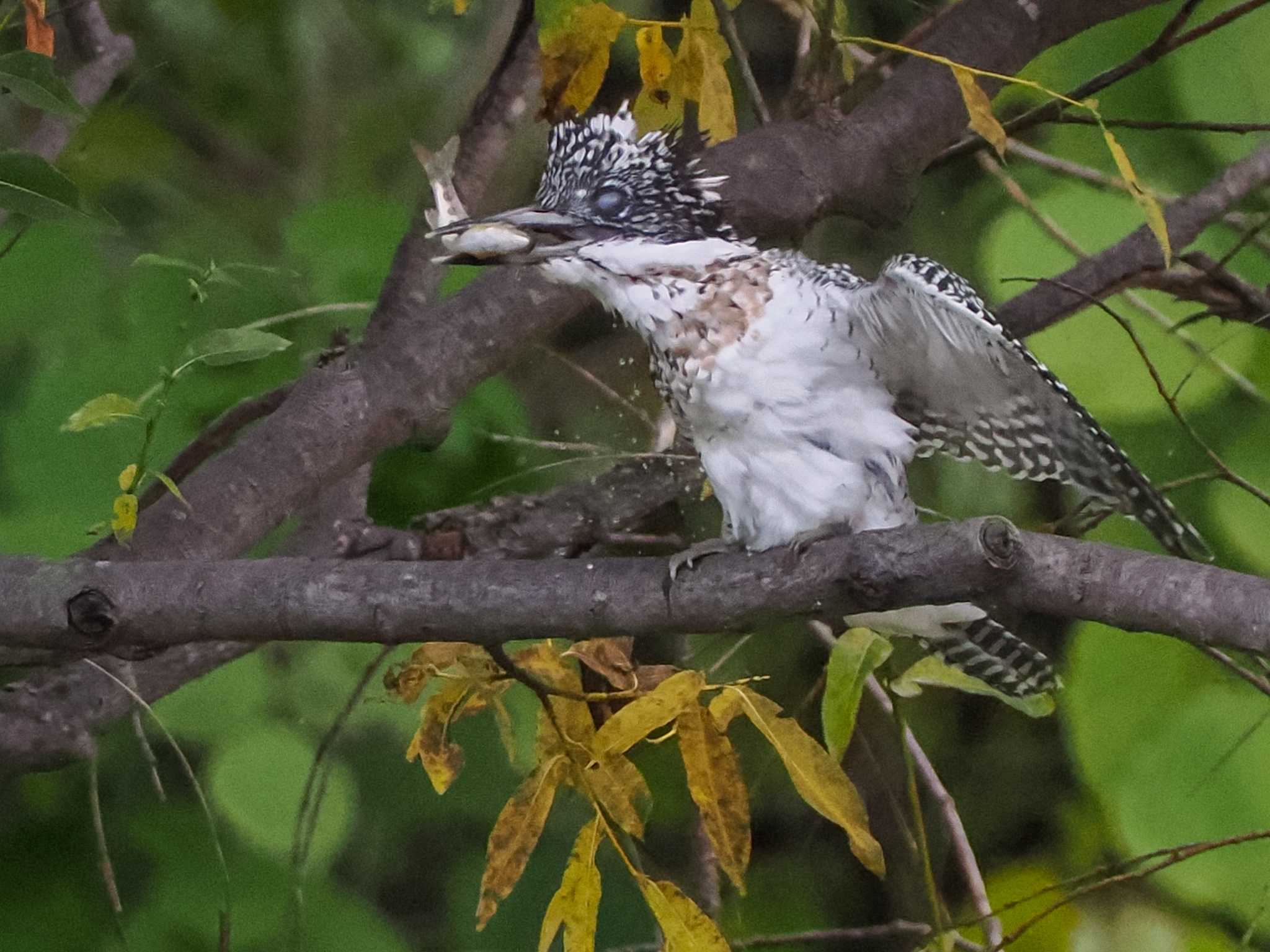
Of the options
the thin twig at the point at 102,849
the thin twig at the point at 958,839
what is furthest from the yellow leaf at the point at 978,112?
the thin twig at the point at 102,849

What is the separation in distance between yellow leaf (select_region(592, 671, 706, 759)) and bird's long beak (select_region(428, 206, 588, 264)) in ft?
Result: 0.65

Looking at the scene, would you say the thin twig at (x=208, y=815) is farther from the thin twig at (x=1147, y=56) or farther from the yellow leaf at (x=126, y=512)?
the thin twig at (x=1147, y=56)

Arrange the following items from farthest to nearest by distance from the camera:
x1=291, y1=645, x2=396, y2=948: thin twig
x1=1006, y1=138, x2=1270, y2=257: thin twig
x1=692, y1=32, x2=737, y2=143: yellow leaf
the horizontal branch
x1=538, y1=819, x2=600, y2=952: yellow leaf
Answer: x1=1006, y1=138, x2=1270, y2=257: thin twig, x1=291, y1=645, x2=396, y2=948: thin twig, x1=692, y1=32, x2=737, y2=143: yellow leaf, x1=538, y1=819, x2=600, y2=952: yellow leaf, the horizontal branch

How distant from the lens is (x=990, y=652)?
0.75m

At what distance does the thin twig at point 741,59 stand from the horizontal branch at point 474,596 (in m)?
0.40

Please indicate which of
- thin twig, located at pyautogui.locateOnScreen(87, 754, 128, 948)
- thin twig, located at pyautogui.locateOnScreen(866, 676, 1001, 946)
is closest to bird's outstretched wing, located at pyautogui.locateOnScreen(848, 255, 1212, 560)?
thin twig, located at pyautogui.locateOnScreen(866, 676, 1001, 946)

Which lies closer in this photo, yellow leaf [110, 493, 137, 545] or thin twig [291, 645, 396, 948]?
yellow leaf [110, 493, 137, 545]

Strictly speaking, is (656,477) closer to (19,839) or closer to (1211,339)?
(1211,339)

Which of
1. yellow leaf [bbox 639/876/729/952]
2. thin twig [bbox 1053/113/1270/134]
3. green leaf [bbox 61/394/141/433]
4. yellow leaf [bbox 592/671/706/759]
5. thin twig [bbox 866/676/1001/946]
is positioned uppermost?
thin twig [bbox 1053/113/1270/134]

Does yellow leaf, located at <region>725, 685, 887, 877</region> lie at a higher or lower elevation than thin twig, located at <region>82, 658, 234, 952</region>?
higher

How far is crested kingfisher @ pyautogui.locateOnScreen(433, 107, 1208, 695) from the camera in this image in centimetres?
60

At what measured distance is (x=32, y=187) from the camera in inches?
21.7

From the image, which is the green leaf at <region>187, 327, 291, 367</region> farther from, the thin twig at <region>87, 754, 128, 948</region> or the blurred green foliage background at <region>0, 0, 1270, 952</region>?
the thin twig at <region>87, 754, 128, 948</region>

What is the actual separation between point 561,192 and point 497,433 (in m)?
0.30
